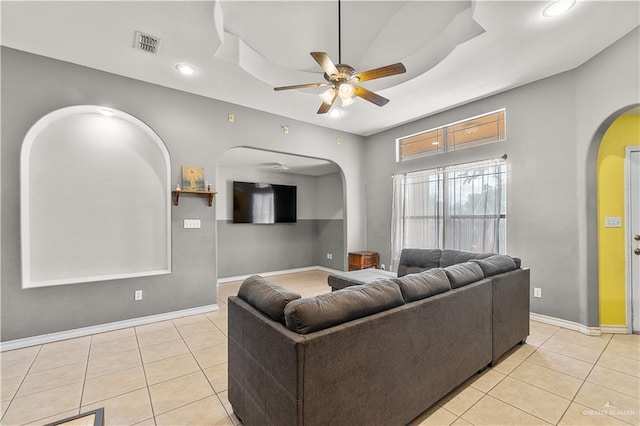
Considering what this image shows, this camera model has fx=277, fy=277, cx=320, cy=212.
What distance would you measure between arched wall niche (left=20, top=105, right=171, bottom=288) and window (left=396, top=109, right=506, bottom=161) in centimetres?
403

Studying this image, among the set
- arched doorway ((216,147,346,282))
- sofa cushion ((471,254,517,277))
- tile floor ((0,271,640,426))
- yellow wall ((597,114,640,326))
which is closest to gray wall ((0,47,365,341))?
tile floor ((0,271,640,426))

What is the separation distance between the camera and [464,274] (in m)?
2.19

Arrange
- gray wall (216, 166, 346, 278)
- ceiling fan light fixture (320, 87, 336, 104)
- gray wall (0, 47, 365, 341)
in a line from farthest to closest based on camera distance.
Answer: gray wall (216, 166, 346, 278) < gray wall (0, 47, 365, 341) < ceiling fan light fixture (320, 87, 336, 104)

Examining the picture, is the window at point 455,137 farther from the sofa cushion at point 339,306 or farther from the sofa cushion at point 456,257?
the sofa cushion at point 339,306

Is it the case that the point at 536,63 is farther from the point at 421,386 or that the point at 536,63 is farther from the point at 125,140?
the point at 125,140

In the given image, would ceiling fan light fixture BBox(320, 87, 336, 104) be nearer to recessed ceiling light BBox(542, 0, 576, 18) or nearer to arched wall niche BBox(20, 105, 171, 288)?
recessed ceiling light BBox(542, 0, 576, 18)

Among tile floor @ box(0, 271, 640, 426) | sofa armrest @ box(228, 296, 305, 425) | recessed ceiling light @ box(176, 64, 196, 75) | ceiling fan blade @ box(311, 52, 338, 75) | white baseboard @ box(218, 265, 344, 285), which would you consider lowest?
white baseboard @ box(218, 265, 344, 285)

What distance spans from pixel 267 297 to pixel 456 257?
8.56ft

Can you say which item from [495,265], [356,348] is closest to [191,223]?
[356,348]

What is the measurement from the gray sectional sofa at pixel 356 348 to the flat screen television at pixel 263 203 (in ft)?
14.9

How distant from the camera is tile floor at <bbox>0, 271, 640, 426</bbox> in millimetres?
1845

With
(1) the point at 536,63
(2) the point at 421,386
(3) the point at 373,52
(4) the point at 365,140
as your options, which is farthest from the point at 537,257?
(4) the point at 365,140

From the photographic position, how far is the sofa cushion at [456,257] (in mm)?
3135

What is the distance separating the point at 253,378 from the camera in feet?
5.05
